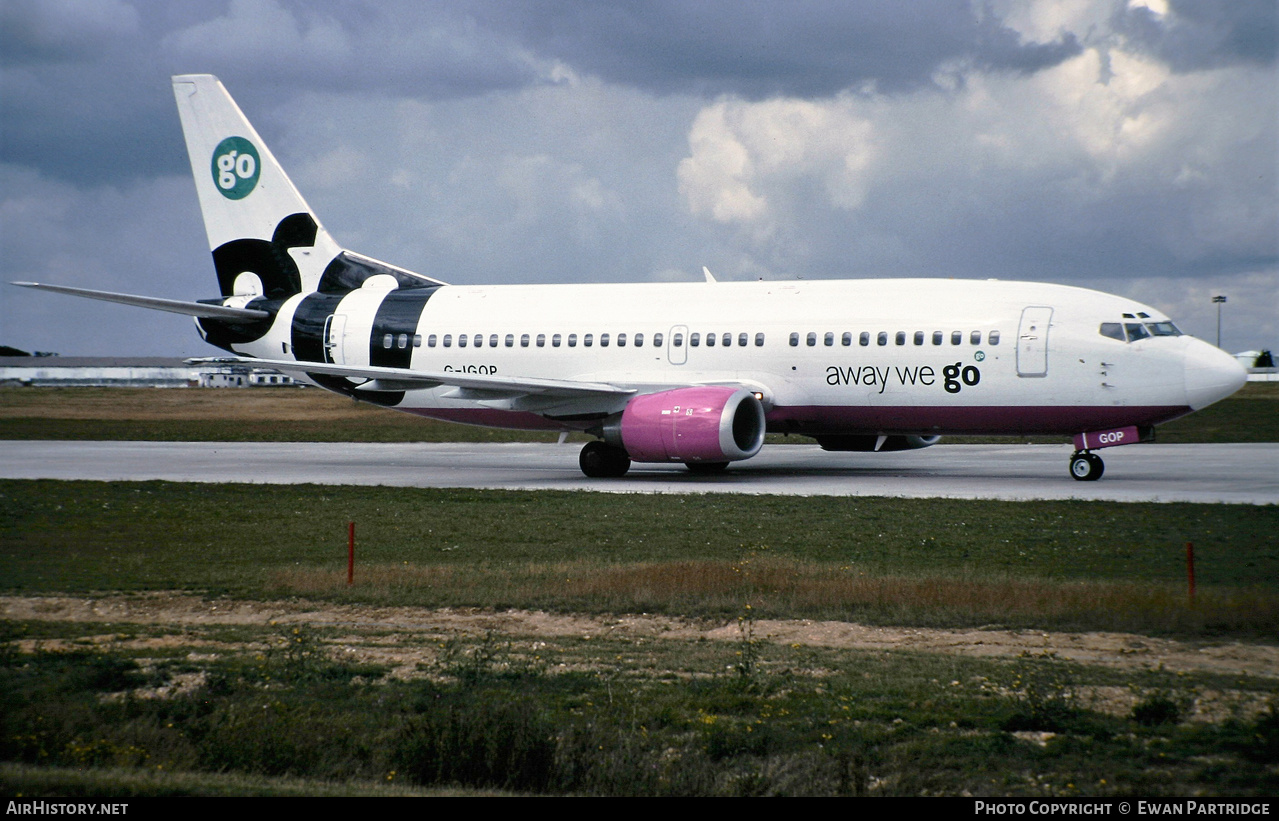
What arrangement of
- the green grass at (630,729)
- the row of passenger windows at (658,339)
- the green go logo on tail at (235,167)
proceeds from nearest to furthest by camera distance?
the green grass at (630,729), the row of passenger windows at (658,339), the green go logo on tail at (235,167)

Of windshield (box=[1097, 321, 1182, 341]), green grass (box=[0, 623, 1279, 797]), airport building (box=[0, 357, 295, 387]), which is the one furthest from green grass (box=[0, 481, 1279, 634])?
airport building (box=[0, 357, 295, 387])

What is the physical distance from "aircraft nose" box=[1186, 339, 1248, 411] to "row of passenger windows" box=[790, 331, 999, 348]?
3678 millimetres

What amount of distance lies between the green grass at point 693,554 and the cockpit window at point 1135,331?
557cm

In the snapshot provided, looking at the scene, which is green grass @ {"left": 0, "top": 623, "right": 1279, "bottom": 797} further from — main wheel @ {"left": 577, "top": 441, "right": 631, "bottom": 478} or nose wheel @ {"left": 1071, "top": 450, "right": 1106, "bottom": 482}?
main wheel @ {"left": 577, "top": 441, "right": 631, "bottom": 478}

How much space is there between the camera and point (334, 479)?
25969 millimetres

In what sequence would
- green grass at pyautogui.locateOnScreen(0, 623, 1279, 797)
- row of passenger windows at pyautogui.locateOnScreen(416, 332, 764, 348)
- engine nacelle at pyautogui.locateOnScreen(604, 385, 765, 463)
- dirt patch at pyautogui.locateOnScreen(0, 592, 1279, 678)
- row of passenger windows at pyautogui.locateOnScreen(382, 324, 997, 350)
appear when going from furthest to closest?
row of passenger windows at pyautogui.locateOnScreen(416, 332, 764, 348), row of passenger windows at pyautogui.locateOnScreen(382, 324, 997, 350), engine nacelle at pyautogui.locateOnScreen(604, 385, 765, 463), dirt patch at pyautogui.locateOnScreen(0, 592, 1279, 678), green grass at pyautogui.locateOnScreen(0, 623, 1279, 797)

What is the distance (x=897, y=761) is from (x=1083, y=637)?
151 inches

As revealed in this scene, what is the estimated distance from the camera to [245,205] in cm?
3247

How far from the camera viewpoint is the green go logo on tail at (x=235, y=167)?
32.2 metres

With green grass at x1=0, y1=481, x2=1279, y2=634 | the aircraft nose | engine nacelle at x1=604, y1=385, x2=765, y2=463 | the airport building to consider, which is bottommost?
Result: green grass at x1=0, y1=481, x2=1279, y2=634

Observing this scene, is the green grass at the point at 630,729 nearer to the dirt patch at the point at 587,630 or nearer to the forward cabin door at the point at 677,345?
the dirt patch at the point at 587,630

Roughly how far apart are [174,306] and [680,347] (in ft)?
43.1

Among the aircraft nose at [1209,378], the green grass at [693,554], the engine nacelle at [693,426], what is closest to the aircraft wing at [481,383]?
the engine nacelle at [693,426]

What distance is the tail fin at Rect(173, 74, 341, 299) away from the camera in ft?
106
